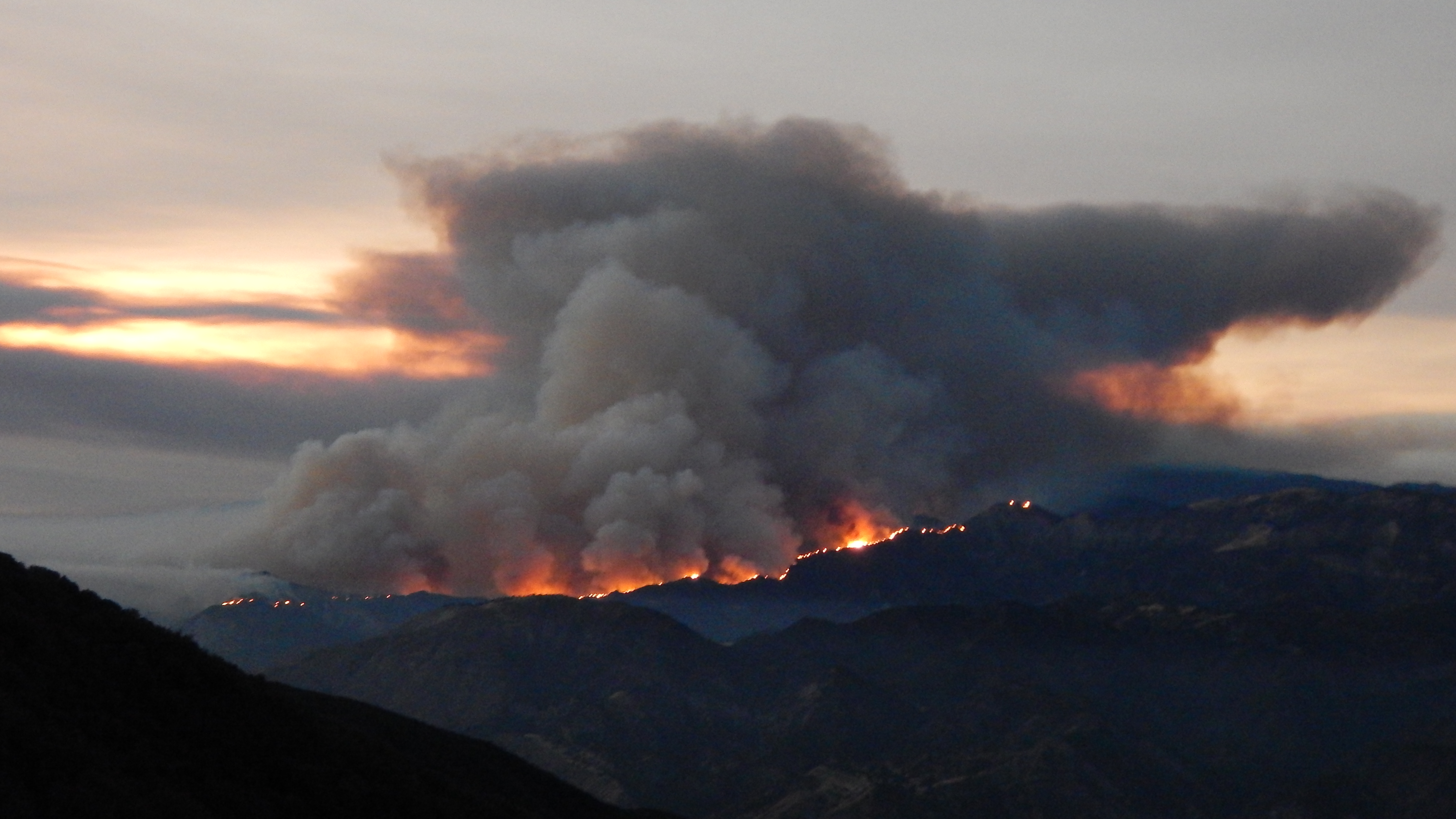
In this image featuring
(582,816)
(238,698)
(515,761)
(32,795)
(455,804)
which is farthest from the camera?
(515,761)

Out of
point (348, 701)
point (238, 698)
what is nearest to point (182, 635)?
point (238, 698)

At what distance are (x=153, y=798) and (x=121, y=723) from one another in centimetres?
940

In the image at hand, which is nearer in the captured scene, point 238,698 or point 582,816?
point 238,698

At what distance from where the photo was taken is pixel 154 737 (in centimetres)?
9769

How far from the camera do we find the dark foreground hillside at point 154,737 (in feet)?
277

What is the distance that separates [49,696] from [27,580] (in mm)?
16403

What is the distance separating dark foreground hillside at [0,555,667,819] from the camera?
84375 mm

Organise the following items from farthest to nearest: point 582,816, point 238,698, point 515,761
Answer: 1. point 515,761
2. point 582,816
3. point 238,698

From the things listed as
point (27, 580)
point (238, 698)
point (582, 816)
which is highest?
point (27, 580)

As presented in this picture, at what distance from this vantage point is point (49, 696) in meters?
93.8

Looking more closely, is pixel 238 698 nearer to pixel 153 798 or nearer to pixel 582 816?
pixel 153 798

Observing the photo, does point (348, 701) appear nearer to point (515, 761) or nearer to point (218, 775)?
point (515, 761)

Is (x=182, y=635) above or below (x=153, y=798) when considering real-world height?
above

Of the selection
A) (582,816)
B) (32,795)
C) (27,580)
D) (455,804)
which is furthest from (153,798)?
(582,816)
